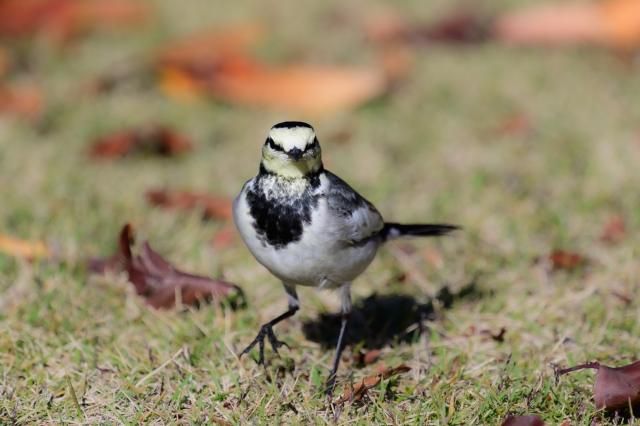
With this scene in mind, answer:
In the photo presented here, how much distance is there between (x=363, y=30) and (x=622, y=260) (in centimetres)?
462

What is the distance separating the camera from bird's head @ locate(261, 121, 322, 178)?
9.50 ft

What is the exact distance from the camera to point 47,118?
19.4 feet

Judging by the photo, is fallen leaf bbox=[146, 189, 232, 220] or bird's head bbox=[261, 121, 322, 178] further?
fallen leaf bbox=[146, 189, 232, 220]

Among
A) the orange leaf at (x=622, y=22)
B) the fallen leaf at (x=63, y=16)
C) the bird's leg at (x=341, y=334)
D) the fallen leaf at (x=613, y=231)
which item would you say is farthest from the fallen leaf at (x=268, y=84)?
the bird's leg at (x=341, y=334)

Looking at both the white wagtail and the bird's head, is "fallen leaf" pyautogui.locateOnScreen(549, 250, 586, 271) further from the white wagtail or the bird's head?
the bird's head

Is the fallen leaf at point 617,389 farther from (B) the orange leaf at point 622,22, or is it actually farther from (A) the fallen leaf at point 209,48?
(B) the orange leaf at point 622,22

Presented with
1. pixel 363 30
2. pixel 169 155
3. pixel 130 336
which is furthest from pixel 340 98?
pixel 130 336

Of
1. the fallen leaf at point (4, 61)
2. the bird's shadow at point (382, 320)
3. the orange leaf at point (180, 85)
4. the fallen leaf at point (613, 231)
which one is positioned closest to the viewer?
the bird's shadow at point (382, 320)

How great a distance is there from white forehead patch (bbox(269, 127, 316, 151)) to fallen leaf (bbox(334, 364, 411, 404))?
0.86 m

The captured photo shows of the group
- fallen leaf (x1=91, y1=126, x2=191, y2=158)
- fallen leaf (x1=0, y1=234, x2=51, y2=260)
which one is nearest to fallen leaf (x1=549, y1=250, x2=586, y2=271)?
fallen leaf (x1=0, y1=234, x2=51, y2=260)

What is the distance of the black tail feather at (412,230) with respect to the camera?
3.50m

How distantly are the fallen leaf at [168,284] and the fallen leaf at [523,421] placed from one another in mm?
1376

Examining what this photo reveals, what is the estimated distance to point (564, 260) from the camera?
3957mm

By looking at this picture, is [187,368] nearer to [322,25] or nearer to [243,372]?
[243,372]
